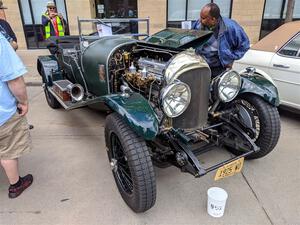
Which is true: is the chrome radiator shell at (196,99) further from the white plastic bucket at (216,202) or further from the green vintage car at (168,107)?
the white plastic bucket at (216,202)

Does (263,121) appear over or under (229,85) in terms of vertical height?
under

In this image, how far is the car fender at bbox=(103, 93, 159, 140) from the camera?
6.49 ft

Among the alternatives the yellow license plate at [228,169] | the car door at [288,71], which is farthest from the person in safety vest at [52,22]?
the yellow license plate at [228,169]

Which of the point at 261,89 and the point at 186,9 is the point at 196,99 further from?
the point at 186,9

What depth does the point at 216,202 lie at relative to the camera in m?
2.13

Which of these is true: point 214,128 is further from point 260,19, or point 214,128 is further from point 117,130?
point 260,19

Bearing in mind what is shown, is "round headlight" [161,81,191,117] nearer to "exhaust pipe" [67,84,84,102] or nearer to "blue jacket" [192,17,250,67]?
"blue jacket" [192,17,250,67]

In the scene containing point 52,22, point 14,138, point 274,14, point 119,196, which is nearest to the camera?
point 14,138

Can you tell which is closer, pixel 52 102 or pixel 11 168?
pixel 11 168

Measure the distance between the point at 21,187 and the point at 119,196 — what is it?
0.99 meters

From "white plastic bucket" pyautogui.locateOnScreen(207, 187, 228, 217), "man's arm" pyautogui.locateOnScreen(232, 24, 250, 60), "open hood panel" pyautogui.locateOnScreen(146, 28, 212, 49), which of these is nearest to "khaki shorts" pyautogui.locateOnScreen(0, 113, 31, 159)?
"open hood panel" pyautogui.locateOnScreen(146, 28, 212, 49)

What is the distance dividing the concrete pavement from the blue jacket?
4.06 ft

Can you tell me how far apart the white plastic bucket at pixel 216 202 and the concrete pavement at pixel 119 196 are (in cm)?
5

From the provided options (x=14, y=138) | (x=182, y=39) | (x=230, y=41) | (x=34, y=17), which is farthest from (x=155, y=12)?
(x=14, y=138)
